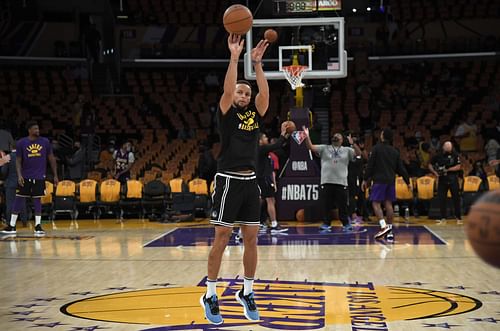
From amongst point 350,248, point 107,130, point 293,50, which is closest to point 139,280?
point 350,248

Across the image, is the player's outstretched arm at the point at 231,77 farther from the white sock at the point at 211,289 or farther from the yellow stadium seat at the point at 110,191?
the yellow stadium seat at the point at 110,191

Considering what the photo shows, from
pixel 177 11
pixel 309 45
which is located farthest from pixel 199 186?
pixel 177 11

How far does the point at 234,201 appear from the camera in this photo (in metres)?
6.30

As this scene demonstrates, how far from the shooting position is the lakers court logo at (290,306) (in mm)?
6043

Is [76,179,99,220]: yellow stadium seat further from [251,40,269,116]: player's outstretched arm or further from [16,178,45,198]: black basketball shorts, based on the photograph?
[251,40,269,116]: player's outstretched arm

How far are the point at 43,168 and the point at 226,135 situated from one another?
310 inches

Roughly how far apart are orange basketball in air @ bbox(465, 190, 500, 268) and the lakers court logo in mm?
2379

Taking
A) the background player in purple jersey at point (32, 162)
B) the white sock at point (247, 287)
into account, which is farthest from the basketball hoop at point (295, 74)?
the white sock at point (247, 287)

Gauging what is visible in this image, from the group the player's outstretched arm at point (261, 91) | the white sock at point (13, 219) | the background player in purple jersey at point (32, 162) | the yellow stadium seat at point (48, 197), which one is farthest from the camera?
the yellow stadium seat at point (48, 197)

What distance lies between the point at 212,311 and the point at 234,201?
33.6 inches

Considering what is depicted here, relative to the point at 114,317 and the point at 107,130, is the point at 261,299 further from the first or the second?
the point at 107,130

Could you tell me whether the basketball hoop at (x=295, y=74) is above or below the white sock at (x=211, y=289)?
above

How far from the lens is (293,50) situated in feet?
53.8

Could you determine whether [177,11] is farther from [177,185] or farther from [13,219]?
[13,219]
